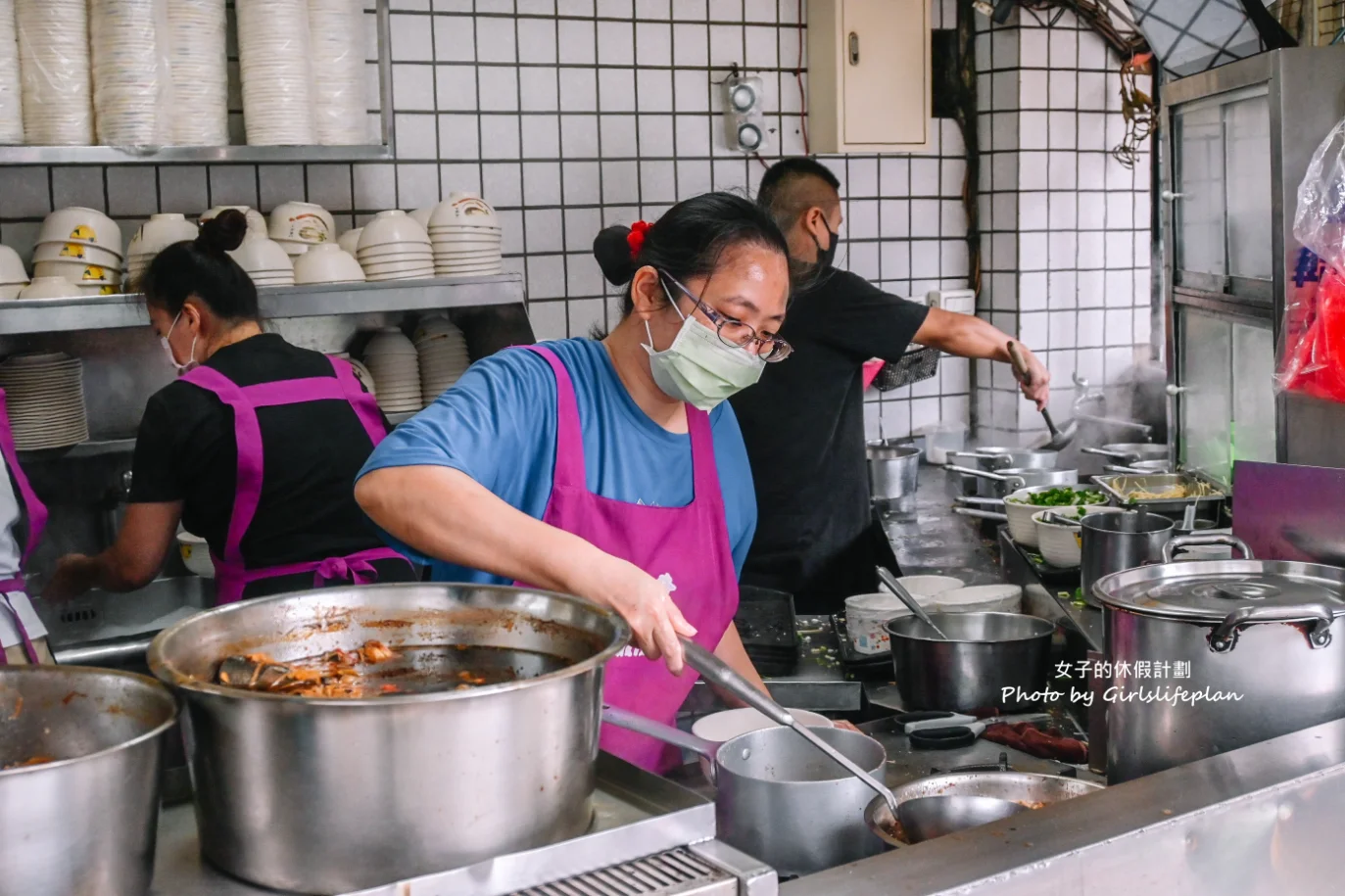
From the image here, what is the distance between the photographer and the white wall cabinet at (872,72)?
4668 mm

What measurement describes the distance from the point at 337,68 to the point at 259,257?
60 cm

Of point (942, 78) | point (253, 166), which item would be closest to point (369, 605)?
point (253, 166)

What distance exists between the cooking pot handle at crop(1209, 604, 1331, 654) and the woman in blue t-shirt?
67 centimetres

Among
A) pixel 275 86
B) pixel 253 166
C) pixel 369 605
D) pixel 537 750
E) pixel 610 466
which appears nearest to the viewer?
pixel 537 750

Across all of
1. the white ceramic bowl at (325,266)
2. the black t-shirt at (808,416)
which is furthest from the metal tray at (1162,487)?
the white ceramic bowl at (325,266)

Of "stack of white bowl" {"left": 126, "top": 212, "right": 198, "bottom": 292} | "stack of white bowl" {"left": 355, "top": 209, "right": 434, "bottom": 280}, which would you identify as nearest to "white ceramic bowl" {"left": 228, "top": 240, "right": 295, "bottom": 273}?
"stack of white bowl" {"left": 126, "top": 212, "right": 198, "bottom": 292}

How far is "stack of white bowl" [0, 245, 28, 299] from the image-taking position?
3.20m

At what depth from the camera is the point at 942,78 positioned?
5.23 metres

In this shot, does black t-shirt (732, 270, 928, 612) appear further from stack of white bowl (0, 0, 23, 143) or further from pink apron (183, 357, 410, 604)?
stack of white bowl (0, 0, 23, 143)

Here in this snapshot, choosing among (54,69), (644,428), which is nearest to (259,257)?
(54,69)

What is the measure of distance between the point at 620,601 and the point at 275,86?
261cm

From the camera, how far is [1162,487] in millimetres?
3383

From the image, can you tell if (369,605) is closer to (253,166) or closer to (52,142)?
(52,142)

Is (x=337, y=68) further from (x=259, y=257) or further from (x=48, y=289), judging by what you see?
(x=48, y=289)
